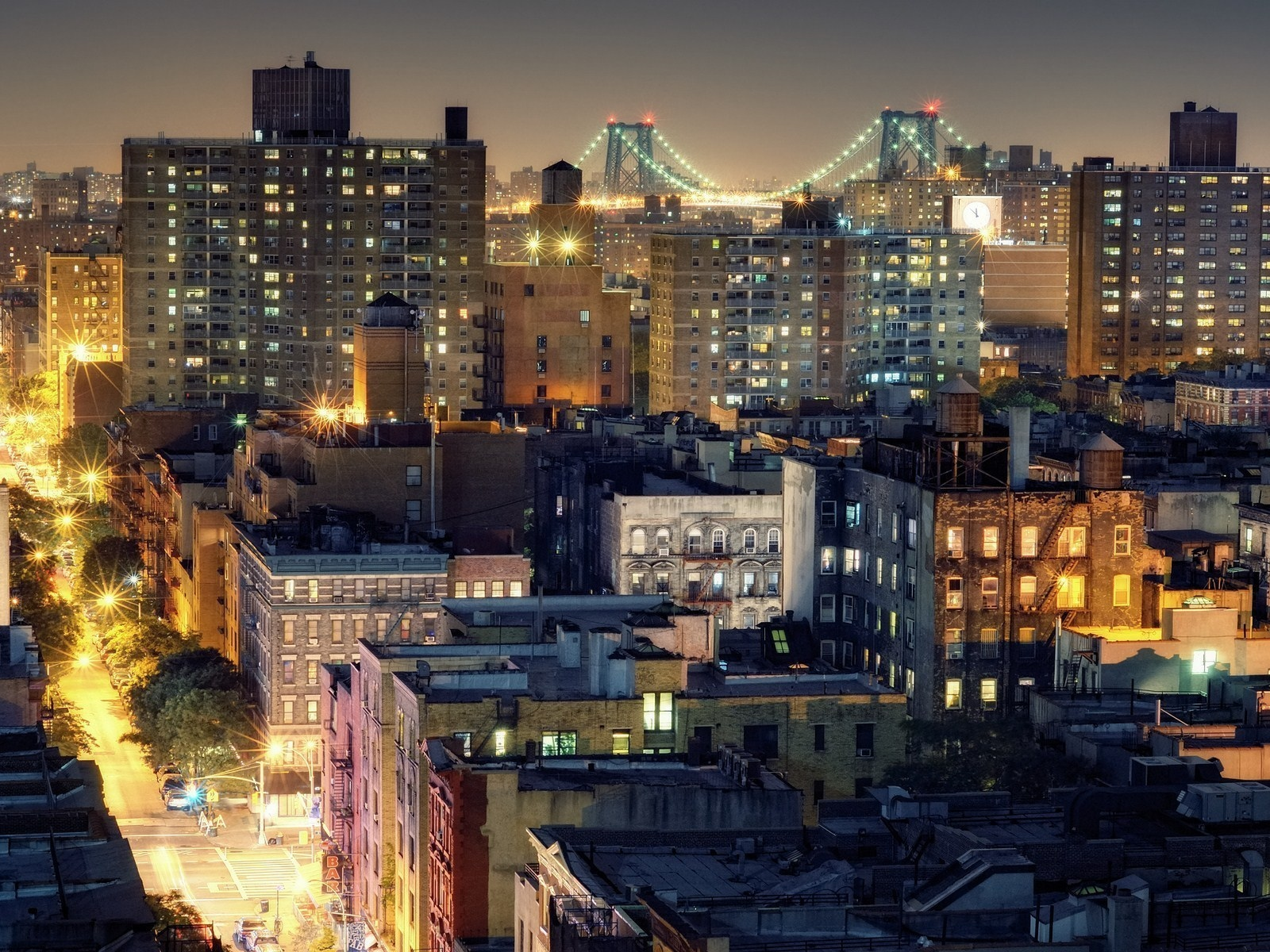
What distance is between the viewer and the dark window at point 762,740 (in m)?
91.9

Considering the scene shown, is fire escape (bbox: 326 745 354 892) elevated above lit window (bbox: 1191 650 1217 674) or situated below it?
below

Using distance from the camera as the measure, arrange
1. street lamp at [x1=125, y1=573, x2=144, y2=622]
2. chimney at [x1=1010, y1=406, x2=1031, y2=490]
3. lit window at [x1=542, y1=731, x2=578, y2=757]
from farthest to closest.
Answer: street lamp at [x1=125, y1=573, x2=144, y2=622], chimney at [x1=1010, y1=406, x2=1031, y2=490], lit window at [x1=542, y1=731, x2=578, y2=757]

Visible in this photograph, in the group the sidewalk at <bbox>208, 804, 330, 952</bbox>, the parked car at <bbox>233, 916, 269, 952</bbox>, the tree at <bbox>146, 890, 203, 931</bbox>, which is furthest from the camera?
the sidewalk at <bbox>208, 804, 330, 952</bbox>

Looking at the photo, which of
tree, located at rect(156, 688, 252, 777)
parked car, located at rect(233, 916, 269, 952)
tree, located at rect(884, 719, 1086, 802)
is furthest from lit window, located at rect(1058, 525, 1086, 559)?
tree, located at rect(156, 688, 252, 777)

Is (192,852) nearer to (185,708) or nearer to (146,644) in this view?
(185,708)

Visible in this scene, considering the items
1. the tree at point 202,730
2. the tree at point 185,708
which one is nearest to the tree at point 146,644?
the tree at point 185,708

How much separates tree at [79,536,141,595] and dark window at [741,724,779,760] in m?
100

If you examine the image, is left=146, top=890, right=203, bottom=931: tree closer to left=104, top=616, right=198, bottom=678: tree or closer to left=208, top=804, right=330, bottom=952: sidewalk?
left=208, top=804, right=330, bottom=952: sidewalk

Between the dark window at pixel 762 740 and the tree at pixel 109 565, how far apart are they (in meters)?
100

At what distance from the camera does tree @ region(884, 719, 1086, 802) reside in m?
84.3

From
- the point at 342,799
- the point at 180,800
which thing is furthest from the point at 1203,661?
the point at 180,800

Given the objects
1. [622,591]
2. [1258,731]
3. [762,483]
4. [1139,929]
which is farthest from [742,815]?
[762,483]

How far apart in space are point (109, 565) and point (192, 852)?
69000 millimetres

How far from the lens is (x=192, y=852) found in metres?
124
